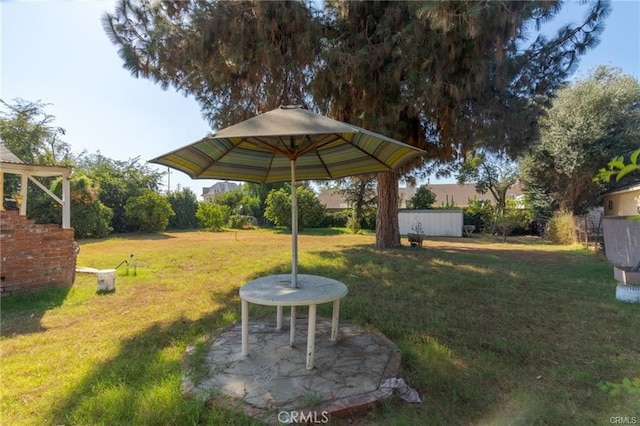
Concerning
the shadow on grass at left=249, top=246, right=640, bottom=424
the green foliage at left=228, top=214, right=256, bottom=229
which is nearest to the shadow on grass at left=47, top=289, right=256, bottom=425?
the shadow on grass at left=249, top=246, right=640, bottom=424

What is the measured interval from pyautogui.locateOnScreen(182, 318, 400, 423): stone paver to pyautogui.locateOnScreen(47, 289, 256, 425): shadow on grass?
11cm

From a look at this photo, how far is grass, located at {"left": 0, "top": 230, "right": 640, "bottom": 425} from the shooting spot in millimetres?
2236

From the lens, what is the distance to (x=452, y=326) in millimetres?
3826

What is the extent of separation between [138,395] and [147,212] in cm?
1693

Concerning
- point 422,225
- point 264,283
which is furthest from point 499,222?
point 264,283

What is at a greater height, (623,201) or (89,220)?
(623,201)

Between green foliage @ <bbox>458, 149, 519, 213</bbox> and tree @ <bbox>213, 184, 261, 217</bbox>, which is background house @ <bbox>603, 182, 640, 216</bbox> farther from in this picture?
tree @ <bbox>213, 184, 261, 217</bbox>

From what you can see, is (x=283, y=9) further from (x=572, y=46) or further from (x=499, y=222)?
(x=499, y=222)

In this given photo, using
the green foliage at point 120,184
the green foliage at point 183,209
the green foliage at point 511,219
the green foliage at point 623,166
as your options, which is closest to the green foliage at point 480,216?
the green foliage at point 511,219

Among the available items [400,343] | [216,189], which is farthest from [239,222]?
[216,189]

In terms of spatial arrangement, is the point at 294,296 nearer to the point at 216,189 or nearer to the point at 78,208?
the point at 78,208

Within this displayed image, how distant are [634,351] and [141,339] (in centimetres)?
496

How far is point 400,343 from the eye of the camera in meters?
3.28

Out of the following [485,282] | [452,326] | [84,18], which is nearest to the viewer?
[452,326]
